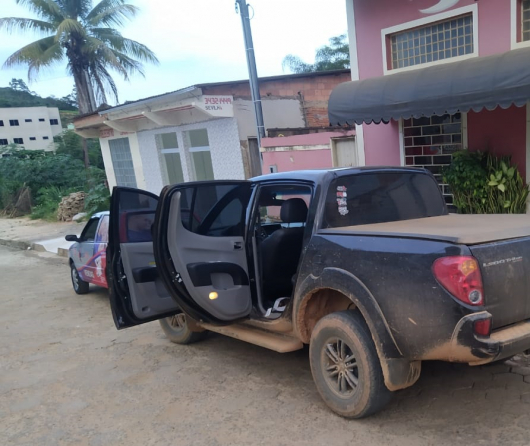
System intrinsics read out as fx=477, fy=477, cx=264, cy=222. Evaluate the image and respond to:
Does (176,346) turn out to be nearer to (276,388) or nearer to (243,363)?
(243,363)

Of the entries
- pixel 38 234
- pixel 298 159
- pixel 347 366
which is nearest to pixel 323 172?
pixel 347 366

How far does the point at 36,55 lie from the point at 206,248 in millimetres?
21139

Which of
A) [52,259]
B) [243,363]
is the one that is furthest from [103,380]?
[52,259]

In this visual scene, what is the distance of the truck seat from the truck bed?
752 mm

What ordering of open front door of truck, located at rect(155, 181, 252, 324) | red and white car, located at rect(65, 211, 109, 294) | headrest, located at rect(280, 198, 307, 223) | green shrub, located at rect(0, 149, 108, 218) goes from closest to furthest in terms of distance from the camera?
open front door of truck, located at rect(155, 181, 252, 324), headrest, located at rect(280, 198, 307, 223), red and white car, located at rect(65, 211, 109, 294), green shrub, located at rect(0, 149, 108, 218)

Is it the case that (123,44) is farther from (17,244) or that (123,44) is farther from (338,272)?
(338,272)

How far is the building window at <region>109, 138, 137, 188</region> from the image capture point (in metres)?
17.6

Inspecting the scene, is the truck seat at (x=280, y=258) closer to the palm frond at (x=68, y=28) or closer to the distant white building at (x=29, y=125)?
the palm frond at (x=68, y=28)

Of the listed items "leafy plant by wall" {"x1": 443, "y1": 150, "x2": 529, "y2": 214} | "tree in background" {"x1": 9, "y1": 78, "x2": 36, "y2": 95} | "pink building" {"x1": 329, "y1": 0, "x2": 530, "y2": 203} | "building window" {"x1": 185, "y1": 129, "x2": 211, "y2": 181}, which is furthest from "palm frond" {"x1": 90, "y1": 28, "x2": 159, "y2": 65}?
"tree in background" {"x1": 9, "y1": 78, "x2": 36, "y2": 95}

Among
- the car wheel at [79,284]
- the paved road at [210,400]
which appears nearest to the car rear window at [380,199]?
the paved road at [210,400]

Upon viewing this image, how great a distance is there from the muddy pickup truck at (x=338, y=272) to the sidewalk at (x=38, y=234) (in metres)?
8.64

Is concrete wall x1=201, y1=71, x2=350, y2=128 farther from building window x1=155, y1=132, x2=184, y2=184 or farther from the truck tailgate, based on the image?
the truck tailgate

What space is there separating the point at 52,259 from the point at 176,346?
761 centimetres

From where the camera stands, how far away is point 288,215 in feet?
13.1
